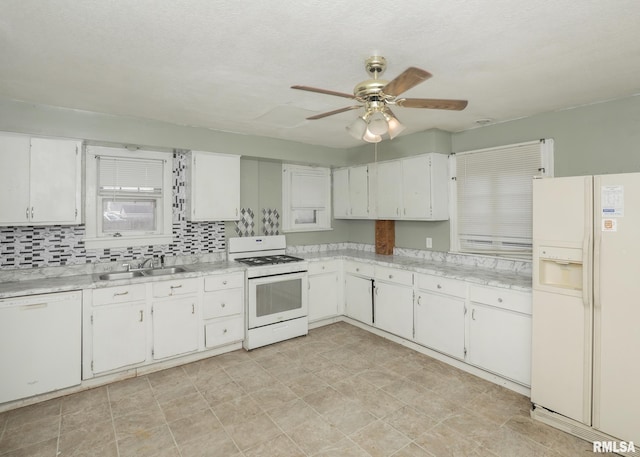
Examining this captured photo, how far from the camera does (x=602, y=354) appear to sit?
87.8 inches

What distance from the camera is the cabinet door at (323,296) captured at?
4410 mm

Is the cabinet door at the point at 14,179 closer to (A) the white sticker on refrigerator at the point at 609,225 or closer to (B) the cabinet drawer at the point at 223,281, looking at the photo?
(B) the cabinet drawer at the point at 223,281

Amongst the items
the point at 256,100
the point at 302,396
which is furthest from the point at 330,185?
the point at 302,396

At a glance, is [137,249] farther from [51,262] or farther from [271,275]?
[271,275]

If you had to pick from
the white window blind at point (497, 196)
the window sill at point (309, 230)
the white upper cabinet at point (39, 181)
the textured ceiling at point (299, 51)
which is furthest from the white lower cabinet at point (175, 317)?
the white window blind at point (497, 196)

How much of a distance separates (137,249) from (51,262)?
76 cm

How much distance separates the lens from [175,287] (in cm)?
339

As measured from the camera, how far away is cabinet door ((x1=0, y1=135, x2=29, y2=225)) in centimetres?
283

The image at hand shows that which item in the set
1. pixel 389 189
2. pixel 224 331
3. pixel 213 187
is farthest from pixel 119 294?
pixel 389 189

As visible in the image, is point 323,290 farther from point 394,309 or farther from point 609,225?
point 609,225

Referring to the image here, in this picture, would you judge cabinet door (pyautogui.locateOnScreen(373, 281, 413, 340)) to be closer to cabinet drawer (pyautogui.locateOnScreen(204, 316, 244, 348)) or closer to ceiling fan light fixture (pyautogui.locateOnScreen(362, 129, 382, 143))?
cabinet drawer (pyautogui.locateOnScreen(204, 316, 244, 348))

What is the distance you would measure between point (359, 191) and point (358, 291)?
144 centimetres

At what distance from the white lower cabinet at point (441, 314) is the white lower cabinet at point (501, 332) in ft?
0.34

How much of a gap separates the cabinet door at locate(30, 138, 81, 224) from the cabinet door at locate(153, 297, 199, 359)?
3.88 ft
